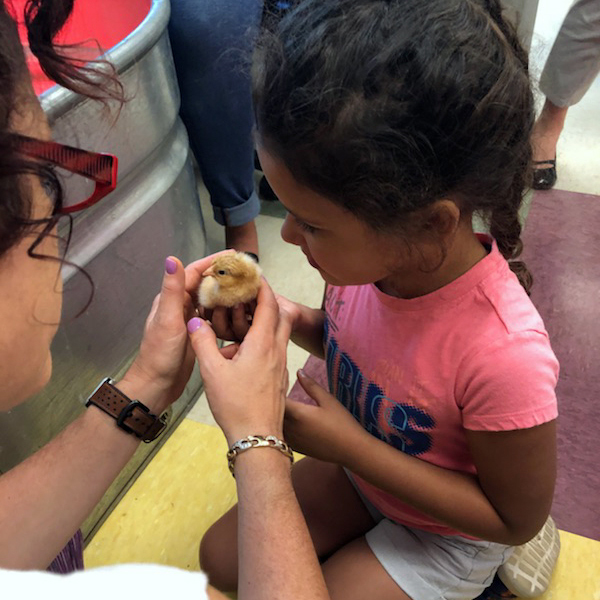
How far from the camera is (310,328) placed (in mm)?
1079

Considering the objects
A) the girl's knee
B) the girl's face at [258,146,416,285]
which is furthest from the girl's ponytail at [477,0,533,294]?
the girl's knee

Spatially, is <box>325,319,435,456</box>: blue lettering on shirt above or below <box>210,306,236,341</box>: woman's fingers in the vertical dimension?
below

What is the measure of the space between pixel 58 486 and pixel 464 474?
1.88 feet

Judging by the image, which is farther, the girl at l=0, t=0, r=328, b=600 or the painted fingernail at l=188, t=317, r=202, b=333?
the painted fingernail at l=188, t=317, r=202, b=333

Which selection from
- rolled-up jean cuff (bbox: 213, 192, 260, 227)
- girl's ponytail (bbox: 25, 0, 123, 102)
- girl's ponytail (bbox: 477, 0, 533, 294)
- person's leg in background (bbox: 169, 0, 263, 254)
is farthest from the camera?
rolled-up jean cuff (bbox: 213, 192, 260, 227)

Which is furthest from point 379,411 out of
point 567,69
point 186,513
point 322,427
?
point 567,69

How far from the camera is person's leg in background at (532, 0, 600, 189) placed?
6.40ft

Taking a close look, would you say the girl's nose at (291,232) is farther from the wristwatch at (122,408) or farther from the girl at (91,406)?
the wristwatch at (122,408)

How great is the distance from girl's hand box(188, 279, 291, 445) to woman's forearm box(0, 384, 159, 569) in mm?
179

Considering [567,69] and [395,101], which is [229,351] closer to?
[395,101]

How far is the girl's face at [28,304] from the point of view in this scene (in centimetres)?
52

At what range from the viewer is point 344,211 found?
2.30ft

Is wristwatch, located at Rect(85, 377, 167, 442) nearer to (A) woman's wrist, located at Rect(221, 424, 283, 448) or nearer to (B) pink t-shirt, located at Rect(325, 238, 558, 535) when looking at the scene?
(A) woman's wrist, located at Rect(221, 424, 283, 448)

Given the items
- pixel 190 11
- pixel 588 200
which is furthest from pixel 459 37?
pixel 588 200
